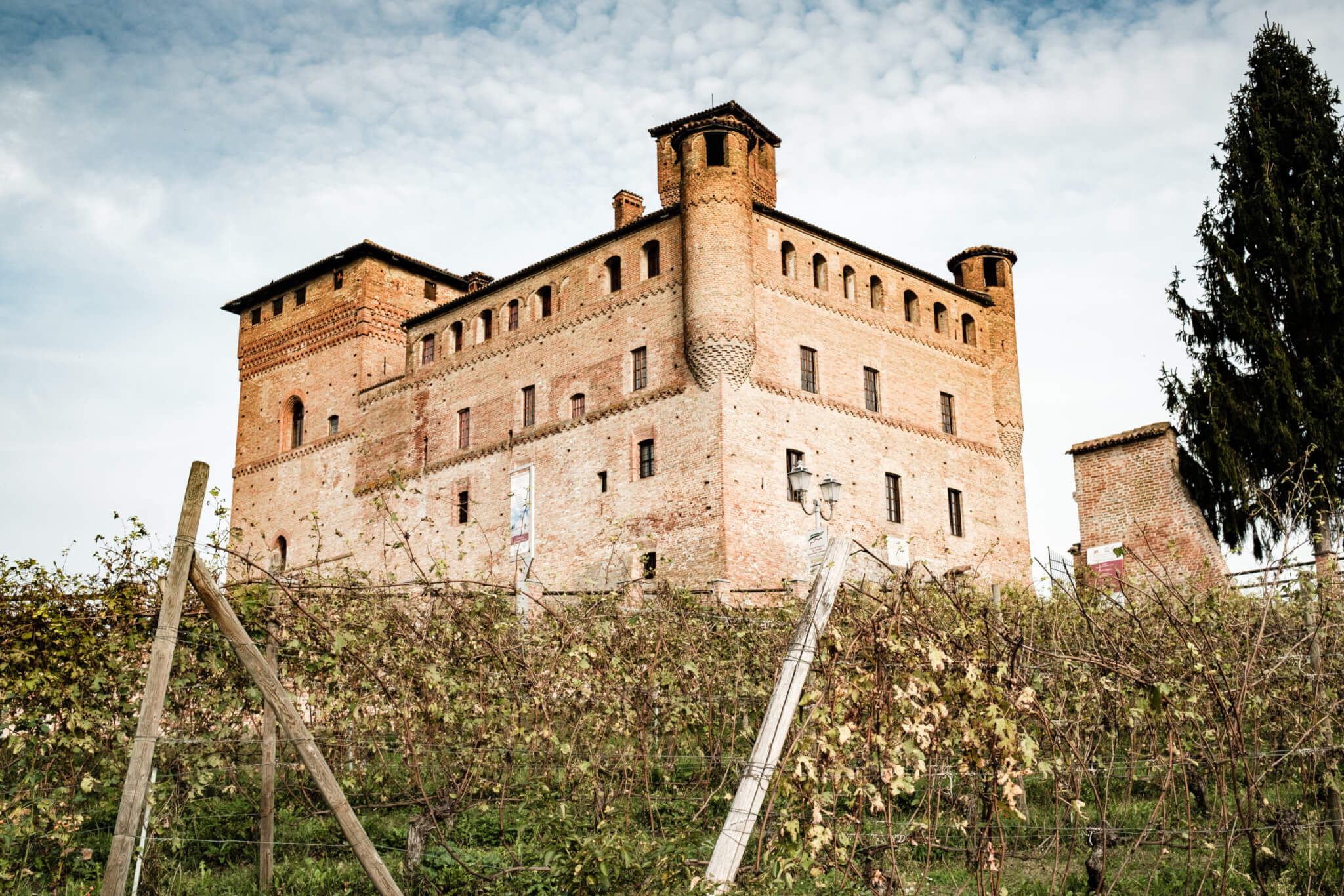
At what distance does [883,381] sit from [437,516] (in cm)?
1115

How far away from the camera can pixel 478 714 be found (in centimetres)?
666

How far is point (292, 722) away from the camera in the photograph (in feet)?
15.6

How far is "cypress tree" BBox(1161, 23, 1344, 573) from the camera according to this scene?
19.0m

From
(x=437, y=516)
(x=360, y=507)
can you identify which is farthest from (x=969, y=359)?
(x=360, y=507)

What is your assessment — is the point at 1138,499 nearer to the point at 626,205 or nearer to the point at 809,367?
the point at 809,367

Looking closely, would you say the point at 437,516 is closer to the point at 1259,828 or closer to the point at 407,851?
the point at 407,851

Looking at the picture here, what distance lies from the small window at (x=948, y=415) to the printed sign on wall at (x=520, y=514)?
32.1 feet

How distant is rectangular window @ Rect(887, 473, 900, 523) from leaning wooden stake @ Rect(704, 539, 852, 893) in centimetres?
1960

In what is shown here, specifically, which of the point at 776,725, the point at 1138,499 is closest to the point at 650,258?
the point at 1138,499

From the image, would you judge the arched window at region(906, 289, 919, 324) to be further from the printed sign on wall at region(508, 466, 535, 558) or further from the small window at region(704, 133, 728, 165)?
the printed sign on wall at region(508, 466, 535, 558)

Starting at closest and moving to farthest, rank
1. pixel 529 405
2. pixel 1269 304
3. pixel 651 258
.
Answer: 1. pixel 1269 304
2. pixel 651 258
3. pixel 529 405

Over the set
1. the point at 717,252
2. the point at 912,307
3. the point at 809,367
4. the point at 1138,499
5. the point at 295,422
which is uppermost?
the point at 912,307

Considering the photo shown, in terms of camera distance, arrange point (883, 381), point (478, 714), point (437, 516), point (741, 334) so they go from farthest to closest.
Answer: point (437, 516)
point (883, 381)
point (741, 334)
point (478, 714)

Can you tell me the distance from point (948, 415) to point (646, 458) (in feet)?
26.0
